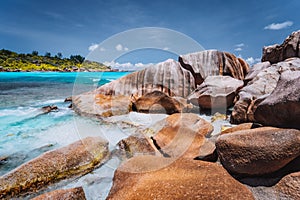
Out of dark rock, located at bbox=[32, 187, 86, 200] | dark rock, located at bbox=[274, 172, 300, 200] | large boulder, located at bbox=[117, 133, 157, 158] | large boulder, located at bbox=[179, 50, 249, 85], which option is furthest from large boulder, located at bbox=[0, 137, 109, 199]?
large boulder, located at bbox=[179, 50, 249, 85]

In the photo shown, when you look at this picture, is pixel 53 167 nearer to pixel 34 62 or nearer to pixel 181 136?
pixel 181 136

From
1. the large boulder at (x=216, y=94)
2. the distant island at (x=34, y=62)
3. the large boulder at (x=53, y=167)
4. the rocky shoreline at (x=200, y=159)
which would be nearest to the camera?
the rocky shoreline at (x=200, y=159)

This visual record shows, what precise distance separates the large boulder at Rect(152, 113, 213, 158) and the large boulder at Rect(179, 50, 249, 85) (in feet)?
13.9

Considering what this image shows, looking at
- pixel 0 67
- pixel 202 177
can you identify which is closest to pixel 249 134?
pixel 202 177

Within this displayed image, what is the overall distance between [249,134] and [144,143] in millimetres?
1746

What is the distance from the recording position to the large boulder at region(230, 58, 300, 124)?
14.0ft

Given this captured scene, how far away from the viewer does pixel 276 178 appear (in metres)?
2.04

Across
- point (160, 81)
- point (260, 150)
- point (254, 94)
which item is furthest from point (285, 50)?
point (260, 150)

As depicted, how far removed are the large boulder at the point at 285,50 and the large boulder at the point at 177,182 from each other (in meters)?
8.43

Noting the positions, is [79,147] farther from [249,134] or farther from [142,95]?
[142,95]

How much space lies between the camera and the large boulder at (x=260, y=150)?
6.39 feet

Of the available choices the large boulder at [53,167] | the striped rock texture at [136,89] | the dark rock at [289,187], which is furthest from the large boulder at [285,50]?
the large boulder at [53,167]

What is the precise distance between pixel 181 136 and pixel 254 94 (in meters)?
2.64

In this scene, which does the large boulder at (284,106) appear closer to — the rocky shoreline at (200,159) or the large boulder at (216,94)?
the rocky shoreline at (200,159)
